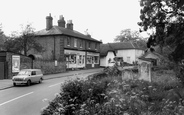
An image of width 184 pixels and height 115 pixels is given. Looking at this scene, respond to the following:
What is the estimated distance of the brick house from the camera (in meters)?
37.4

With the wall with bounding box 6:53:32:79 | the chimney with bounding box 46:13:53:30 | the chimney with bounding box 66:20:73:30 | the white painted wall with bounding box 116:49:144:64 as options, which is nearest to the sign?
the wall with bounding box 6:53:32:79

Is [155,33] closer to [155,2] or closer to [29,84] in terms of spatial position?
[155,2]

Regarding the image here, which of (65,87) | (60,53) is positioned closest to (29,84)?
(65,87)

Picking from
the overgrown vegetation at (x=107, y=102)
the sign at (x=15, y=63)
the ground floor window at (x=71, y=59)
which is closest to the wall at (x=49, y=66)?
the sign at (x=15, y=63)

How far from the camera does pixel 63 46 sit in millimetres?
37281

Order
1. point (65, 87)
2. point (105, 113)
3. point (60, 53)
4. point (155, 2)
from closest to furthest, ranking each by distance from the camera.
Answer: point (105, 113)
point (65, 87)
point (155, 2)
point (60, 53)

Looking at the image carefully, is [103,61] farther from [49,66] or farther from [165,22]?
[165,22]

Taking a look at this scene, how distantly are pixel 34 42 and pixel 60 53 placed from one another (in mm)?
6725

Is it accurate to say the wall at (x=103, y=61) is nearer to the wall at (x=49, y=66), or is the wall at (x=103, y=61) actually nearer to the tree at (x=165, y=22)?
the wall at (x=49, y=66)

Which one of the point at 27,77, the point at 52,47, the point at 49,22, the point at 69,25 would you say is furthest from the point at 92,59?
the point at 27,77

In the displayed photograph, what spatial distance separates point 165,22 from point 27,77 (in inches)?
620

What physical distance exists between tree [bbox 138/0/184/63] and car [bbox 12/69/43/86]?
12.9 meters

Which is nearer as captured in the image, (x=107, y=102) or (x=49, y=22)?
(x=107, y=102)

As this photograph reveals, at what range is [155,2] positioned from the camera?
2161cm
